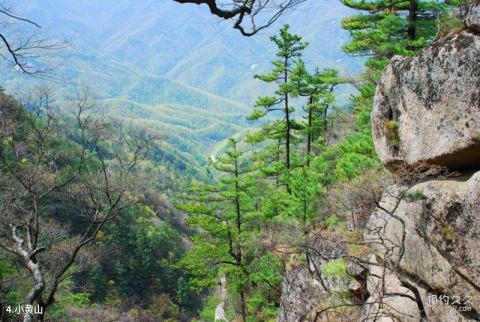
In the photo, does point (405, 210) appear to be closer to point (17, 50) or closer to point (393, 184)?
point (393, 184)

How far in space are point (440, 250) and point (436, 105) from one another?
2.68m

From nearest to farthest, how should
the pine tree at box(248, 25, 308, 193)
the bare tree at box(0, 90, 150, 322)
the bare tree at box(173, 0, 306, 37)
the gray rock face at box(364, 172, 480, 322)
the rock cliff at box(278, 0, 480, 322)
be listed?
the bare tree at box(173, 0, 306, 37), the gray rock face at box(364, 172, 480, 322), the rock cliff at box(278, 0, 480, 322), the bare tree at box(0, 90, 150, 322), the pine tree at box(248, 25, 308, 193)

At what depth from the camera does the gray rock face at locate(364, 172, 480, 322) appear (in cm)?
664

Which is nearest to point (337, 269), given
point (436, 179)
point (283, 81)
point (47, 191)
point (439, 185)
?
point (436, 179)

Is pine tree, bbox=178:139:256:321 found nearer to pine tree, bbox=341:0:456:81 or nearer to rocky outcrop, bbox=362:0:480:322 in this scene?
pine tree, bbox=341:0:456:81

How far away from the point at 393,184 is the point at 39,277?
7443 millimetres

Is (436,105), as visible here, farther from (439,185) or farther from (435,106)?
(439,185)

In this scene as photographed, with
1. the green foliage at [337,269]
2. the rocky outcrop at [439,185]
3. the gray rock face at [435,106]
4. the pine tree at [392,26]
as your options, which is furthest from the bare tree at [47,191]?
the pine tree at [392,26]

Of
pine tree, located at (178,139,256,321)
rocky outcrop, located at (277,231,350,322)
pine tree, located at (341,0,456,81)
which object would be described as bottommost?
rocky outcrop, located at (277,231,350,322)

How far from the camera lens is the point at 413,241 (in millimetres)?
8133

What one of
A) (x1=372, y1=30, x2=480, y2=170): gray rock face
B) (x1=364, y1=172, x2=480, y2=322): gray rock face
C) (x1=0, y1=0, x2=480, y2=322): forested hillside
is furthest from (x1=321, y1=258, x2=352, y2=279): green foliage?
(x1=372, y1=30, x2=480, y2=170): gray rock face

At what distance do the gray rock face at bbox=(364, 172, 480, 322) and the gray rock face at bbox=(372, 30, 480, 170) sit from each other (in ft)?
1.94

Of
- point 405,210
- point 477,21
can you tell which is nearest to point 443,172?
point 405,210

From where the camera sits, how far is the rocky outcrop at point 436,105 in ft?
23.1
